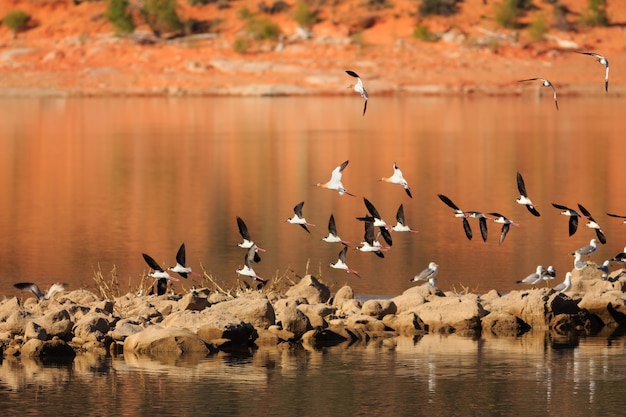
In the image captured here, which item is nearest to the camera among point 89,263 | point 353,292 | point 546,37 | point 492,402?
point 492,402

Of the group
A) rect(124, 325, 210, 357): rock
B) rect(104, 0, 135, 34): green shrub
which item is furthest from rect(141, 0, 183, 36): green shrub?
rect(124, 325, 210, 357): rock

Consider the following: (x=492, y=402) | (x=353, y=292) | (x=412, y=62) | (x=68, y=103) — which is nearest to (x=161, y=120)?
(x=68, y=103)

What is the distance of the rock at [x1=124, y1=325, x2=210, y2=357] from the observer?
698 inches

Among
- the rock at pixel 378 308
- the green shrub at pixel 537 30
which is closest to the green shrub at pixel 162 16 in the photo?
the green shrub at pixel 537 30

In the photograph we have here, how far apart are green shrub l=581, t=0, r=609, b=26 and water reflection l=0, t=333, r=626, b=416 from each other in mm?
69896

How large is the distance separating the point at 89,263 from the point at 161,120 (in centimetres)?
4044

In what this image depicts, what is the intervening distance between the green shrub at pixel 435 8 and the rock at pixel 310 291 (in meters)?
67.8

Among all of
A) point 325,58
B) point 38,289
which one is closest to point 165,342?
point 38,289

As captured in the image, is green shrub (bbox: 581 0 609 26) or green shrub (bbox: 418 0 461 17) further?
green shrub (bbox: 418 0 461 17)

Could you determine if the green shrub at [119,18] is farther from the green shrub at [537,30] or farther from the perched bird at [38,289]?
the perched bird at [38,289]

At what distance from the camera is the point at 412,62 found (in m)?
79.9

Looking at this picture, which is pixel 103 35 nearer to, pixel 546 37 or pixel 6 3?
pixel 6 3

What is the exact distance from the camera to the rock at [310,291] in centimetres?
2025

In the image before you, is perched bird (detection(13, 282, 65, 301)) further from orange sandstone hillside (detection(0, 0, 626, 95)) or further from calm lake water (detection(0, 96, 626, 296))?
orange sandstone hillside (detection(0, 0, 626, 95))
